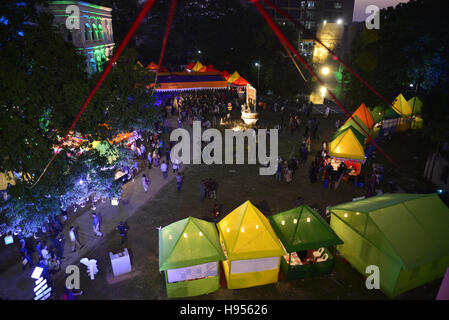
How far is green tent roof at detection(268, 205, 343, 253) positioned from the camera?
884 cm

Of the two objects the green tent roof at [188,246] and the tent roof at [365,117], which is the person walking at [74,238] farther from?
the tent roof at [365,117]

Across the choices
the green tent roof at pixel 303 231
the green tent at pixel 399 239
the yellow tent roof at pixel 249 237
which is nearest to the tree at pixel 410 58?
the green tent at pixel 399 239

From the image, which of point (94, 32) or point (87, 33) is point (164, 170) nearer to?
point (87, 33)

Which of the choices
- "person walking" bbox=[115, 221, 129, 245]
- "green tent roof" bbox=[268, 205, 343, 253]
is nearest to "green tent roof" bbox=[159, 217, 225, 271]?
"green tent roof" bbox=[268, 205, 343, 253]

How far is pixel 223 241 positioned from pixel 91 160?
5.57 m

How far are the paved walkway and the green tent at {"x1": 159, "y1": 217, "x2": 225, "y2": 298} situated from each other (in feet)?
11.6

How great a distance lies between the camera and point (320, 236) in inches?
356

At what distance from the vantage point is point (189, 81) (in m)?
28.0

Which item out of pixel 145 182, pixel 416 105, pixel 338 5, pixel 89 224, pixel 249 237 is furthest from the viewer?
pixel 338 5

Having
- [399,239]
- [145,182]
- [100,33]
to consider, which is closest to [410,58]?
[399,239]

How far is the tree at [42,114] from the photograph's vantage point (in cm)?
835

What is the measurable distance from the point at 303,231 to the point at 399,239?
8.67 feet

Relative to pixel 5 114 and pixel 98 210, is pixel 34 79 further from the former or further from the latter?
pixel 98 210

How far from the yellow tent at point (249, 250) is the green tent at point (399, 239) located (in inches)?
104
